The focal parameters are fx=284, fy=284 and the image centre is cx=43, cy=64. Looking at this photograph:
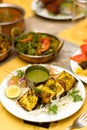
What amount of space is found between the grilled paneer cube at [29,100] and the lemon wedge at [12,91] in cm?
5

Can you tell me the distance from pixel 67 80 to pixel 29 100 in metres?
0.20

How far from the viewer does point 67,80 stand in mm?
1229

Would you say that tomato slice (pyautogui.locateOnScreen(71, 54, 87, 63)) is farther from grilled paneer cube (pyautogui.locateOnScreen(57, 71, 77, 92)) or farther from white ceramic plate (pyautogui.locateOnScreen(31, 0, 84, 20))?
white ceramic plate (pyautogui.locateOnScreen(31, 0, 84, 20))

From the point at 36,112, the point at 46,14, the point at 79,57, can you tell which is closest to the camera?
the point at 36,112

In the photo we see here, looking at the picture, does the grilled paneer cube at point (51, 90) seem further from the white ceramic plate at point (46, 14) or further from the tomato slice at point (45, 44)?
the white ceramic plate at point (46, 14)

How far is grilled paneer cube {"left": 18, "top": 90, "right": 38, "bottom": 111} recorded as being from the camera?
1.12 metres

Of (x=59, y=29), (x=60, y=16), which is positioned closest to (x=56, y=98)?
(x=59, y=29)

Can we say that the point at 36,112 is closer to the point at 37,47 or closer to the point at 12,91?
the point at 12,91

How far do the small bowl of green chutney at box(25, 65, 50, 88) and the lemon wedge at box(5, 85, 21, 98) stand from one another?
56 millimetres

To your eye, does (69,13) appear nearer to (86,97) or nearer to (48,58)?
(48,58)

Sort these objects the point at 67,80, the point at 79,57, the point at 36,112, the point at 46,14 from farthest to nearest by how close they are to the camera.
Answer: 1. the point at 46,14
2. the point at 79,57
3. the point at 67,80
4. the point at 36,112

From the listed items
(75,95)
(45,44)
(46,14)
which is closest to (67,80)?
(75,95)

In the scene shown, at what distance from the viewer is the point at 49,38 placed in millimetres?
1544

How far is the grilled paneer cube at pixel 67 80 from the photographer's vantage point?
47.3 inches
